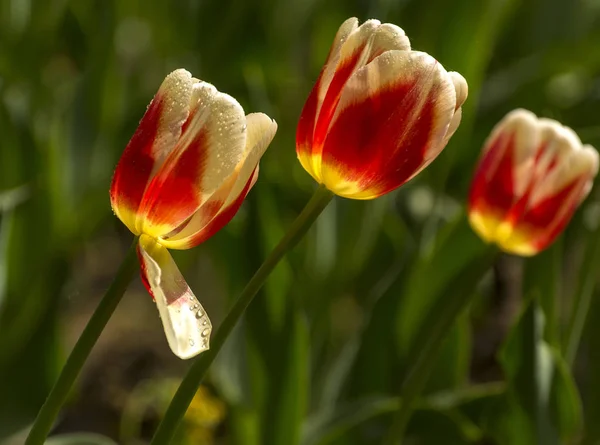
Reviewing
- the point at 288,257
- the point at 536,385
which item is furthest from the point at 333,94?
the point at 288,257

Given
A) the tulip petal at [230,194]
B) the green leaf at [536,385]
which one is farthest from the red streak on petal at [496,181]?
the tulip petal at [230,194]

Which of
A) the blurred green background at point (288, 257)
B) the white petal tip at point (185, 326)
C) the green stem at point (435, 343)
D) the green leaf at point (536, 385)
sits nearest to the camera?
the white petal tip at point (185, 326)

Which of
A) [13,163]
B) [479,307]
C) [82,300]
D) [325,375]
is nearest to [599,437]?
[325,375]

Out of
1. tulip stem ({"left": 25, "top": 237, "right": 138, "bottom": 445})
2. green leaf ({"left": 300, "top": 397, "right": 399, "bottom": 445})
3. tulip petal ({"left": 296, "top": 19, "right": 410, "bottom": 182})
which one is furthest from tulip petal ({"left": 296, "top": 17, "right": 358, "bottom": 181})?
green leaf ({"left": 300, "top": 397, "right": 399, "bottom": 445})

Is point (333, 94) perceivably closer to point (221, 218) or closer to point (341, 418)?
point (221, 218)

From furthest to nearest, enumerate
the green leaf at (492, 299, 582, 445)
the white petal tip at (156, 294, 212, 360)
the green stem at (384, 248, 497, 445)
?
the green leaf at (492, 299, 582, 445)
the green stem at (384, 248, 497, 445)
the white petal tip at (156, 294, 212, 360)

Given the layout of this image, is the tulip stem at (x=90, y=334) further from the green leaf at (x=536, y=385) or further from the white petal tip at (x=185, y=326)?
the green leaf at (x=536, y=385)

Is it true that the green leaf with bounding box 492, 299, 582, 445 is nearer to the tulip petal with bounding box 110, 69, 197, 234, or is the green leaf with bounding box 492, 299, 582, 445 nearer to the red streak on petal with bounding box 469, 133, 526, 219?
the red streak on petal with bounding box 469, 133, 526, 219

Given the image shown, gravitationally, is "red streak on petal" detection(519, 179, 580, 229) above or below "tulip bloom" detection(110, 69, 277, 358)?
below
